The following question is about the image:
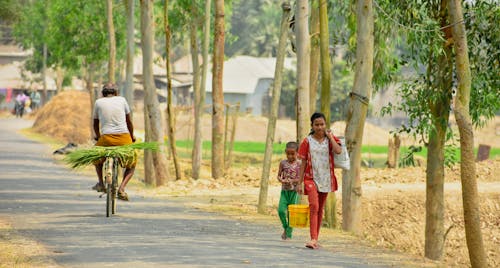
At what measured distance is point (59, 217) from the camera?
19172mm

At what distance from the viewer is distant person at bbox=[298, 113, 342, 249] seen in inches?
605

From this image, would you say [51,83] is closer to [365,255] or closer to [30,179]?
[30,179]

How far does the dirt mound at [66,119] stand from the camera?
58938 mm

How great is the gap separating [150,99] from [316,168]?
54.4 feet

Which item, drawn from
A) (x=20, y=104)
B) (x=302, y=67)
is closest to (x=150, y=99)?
(x=302, y=67)

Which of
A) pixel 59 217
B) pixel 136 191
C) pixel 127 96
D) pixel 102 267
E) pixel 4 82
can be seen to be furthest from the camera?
pixel 4 82

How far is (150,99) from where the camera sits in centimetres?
3161

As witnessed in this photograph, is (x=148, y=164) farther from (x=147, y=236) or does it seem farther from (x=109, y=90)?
(x=147, y=236)

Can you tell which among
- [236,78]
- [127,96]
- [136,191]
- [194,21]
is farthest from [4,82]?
[136,191]

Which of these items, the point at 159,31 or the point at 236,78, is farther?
the point at 236,78

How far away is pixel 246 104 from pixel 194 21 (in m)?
69.7

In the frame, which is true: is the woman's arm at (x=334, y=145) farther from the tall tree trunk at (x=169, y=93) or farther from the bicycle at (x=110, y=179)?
the tall tree trunk at (x=169, y=93)

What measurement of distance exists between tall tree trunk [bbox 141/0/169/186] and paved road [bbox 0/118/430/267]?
507cm

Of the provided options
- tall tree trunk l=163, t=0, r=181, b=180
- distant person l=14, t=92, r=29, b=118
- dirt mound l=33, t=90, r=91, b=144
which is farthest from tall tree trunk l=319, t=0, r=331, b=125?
distant person l=14, t=92, r=29, b=118
